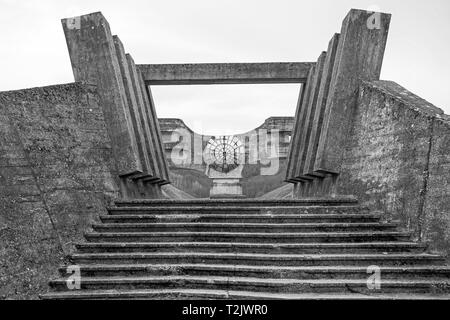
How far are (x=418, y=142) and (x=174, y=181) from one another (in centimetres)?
1486

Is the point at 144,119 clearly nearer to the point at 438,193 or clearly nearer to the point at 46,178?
the point at 46,178

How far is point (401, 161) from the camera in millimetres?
6559

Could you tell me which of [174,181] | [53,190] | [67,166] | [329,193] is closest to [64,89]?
[67,166]

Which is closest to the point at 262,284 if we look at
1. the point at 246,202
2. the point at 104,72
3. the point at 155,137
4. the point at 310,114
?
the point at 246,202

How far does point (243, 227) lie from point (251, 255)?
0.89 m

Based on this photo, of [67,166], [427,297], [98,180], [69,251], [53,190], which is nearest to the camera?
[427,297]

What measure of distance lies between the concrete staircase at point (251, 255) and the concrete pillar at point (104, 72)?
4.66ft

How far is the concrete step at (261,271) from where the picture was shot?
198 inches

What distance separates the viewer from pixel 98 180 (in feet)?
23.8

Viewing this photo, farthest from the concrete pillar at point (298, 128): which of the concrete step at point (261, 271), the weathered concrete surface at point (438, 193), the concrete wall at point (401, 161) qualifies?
the concrete step at point (261, 271)

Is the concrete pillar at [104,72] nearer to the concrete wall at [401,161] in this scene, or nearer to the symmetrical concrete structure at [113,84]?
the symmetrical concrete structure at [113,84]

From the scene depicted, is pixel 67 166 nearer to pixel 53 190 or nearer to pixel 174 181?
pixel 53 190

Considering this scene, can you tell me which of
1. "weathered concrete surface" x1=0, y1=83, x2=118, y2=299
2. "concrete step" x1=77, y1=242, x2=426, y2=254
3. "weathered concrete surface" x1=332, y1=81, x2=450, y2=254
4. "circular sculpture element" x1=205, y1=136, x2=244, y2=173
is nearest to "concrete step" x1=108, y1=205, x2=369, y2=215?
"weathered concrete surface" x1=332, y1=81, x2=450, y2=254
